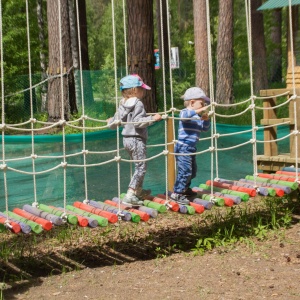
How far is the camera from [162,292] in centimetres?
438

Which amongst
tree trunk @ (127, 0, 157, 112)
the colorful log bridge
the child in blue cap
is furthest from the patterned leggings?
tree trunk @ (127, 0, 157, 112)

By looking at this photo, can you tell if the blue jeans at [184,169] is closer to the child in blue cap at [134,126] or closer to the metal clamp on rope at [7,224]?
the child in blue cap at [134,126]

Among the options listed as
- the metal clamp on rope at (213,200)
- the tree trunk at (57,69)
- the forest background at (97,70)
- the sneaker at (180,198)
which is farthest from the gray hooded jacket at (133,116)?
the tree trunk at (57,69)

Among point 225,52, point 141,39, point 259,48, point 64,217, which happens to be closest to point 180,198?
point 64,217

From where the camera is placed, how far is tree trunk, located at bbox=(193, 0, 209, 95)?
43.3 feet

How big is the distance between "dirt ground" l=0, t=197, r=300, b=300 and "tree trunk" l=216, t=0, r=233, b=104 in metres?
7.93

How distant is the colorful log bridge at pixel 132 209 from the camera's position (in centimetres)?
451

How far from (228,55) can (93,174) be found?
7708 millimetres

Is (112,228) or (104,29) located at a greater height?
(104,29)

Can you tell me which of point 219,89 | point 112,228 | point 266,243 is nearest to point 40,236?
point 112,228

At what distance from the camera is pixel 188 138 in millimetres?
5398

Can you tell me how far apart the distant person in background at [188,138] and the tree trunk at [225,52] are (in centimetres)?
838

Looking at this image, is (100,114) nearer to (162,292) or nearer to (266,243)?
(266,243)

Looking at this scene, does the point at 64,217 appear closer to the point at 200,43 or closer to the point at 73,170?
the point at 73,170
